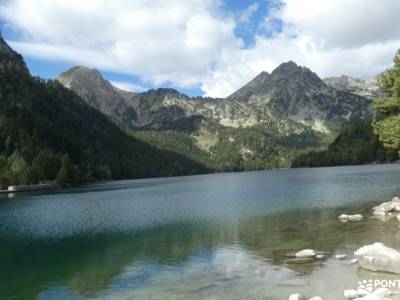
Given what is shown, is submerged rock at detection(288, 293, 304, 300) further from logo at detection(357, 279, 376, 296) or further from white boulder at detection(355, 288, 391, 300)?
white boulder at detection(355, 288, 391, 300)

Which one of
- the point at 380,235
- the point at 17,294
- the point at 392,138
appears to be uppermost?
the point at 392,138

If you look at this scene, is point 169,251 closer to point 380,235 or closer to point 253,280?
point 253,280

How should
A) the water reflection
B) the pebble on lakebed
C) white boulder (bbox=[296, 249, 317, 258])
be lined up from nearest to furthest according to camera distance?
the water reflection
white boulder (bbox=[296, 249, 317, 258])
the pebble on lakebed

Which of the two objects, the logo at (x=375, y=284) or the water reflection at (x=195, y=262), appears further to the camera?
the water reflection at (x=195, y=262)

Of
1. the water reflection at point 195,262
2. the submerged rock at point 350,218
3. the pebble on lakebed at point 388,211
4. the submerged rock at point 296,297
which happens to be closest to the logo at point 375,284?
the water reflection at point 195,262

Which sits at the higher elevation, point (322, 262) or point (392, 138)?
point (392, 138)

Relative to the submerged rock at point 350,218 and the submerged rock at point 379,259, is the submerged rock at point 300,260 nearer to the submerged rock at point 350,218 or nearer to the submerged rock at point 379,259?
the submerged rock at point 379,259

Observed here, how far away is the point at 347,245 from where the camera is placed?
1598 inches

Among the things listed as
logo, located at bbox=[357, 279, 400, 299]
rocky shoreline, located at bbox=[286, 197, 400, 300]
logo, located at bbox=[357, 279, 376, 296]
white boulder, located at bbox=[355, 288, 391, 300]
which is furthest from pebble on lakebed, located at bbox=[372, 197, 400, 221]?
white boulder, located at bbox=[355, 288, 391, 300]

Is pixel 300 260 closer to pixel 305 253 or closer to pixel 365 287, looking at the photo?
pixel 305 253

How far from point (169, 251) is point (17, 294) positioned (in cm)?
1730

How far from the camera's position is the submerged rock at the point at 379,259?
29.4 meters

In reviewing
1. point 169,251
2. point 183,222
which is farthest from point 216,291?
point 183,222

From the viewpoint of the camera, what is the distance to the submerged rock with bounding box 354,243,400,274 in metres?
29.4
